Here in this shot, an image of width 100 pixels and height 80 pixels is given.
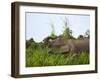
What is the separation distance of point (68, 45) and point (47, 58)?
221mm

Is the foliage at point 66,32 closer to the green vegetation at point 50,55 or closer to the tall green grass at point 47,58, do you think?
the green vegetation at point 50,55

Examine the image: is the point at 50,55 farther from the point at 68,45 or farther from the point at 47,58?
the point at 68,45

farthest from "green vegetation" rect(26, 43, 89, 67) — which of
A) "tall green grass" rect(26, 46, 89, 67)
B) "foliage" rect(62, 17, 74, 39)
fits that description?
"foliage" rect(62, 17, 74, 39)

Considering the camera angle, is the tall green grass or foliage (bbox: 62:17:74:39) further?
foliage (bbox: 62:17:74:39)

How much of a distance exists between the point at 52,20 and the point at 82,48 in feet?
1.24

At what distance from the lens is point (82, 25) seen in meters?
2.20

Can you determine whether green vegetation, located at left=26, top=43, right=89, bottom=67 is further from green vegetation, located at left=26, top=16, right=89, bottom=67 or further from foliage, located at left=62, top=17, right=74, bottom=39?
foliage, located at left=62, top=17, right=74, bottom=39

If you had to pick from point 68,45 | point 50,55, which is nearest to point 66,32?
point 68,45

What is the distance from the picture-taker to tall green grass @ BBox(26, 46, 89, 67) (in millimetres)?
1988

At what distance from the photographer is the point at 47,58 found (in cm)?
204

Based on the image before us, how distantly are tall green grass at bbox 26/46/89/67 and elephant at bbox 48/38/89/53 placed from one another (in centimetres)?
4

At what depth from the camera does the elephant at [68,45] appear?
2.07 m

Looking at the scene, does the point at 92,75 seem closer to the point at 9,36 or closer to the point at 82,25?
the point at 82,25

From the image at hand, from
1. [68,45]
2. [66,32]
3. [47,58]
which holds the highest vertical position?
[66,32]
